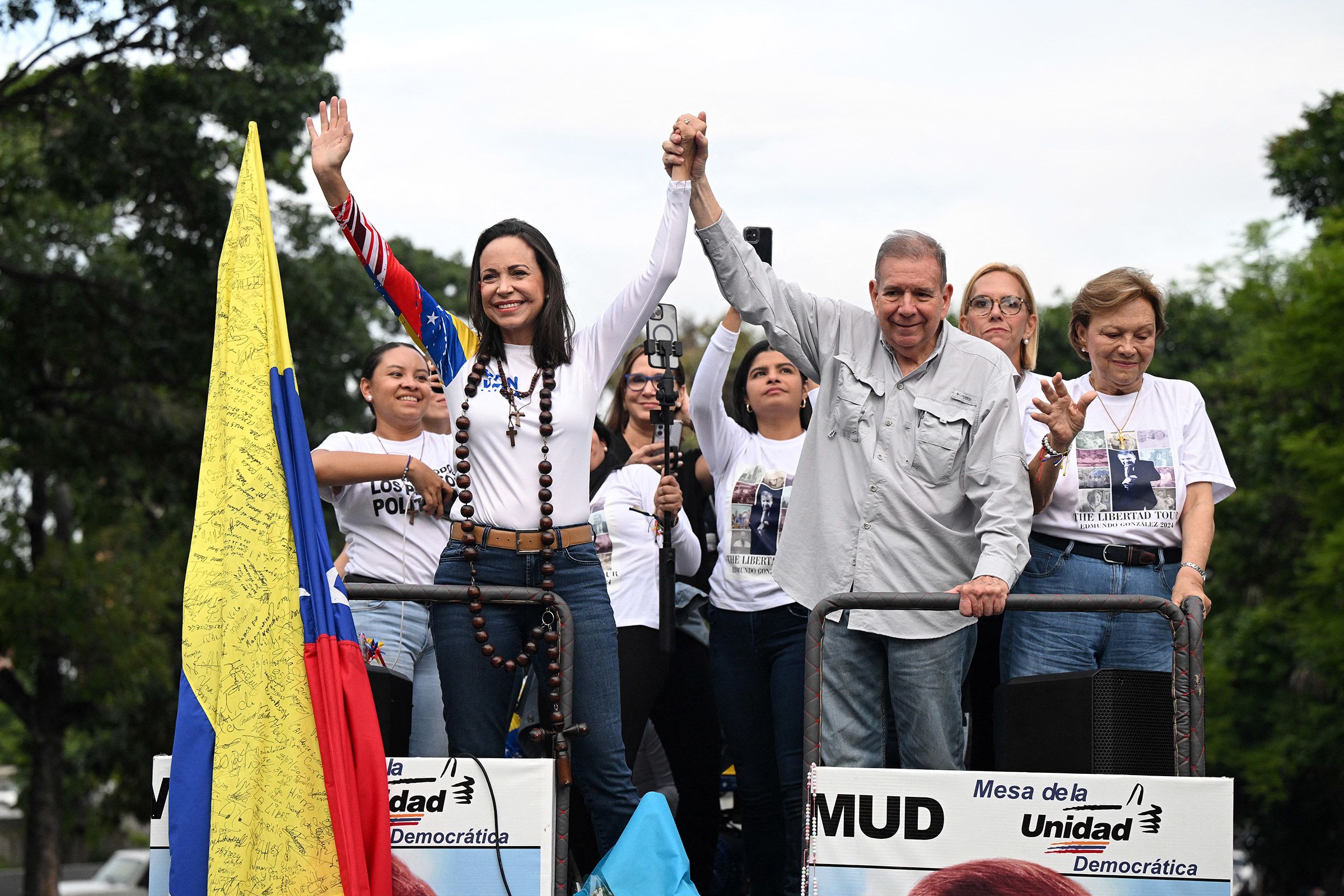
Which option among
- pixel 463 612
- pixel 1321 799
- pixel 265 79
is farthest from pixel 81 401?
pixel 1321 799

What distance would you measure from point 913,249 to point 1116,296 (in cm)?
97

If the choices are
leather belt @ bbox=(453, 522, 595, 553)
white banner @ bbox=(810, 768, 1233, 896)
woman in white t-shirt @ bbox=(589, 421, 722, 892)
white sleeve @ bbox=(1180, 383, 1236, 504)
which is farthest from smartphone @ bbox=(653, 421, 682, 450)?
white banner @ bbox=(810, 768, 1233, 896)

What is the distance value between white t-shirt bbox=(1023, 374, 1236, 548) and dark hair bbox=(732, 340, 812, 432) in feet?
4.24

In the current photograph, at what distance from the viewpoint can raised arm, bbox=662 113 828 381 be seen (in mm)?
4363

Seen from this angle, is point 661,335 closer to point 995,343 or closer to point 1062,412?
point 995,343

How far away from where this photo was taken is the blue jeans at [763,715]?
16.3 ft

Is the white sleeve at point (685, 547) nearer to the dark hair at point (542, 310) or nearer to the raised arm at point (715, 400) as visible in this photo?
the raised arm at point (715, 400)

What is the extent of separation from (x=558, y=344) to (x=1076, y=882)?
84.5 inches

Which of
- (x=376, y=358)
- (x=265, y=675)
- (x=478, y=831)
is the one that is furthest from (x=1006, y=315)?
(x=265, y=675)

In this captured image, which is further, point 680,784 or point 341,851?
point 680,784

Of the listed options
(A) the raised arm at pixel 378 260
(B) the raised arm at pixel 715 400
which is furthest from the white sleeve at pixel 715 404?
(A) the raised arm at pixel 378 260

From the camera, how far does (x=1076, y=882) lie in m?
3.92

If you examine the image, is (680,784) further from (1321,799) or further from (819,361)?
(1321,799)

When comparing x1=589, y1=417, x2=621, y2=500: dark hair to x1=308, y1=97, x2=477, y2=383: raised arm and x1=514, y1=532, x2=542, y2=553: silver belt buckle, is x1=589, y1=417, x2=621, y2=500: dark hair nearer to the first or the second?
x1=308, y1=97, x2=477, y2=383: raised arm
